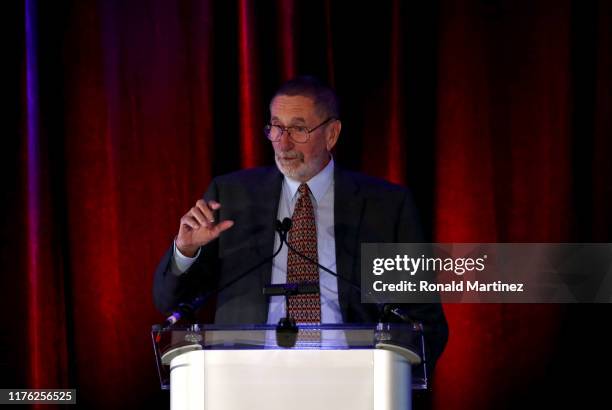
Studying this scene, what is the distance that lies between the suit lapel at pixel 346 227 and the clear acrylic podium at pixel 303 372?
0.85 m

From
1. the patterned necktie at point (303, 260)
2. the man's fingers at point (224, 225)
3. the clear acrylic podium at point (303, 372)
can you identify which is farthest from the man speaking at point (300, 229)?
the clear acrylic podium at point (303, 372)

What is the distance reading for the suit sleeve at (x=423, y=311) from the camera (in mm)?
2508

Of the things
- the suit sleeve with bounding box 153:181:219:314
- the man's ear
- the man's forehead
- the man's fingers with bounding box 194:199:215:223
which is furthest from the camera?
the man's ear

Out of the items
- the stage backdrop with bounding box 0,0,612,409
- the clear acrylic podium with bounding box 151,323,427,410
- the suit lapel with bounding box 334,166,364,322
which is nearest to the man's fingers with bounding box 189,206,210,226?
the clear acrylic podium with bounding box 151,323,427,410

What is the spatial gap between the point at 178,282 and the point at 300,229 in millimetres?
397

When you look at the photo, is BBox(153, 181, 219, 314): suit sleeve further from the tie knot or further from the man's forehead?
the man's forehead

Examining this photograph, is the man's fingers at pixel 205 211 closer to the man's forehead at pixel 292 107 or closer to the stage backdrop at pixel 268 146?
the man's forehead at pixel 292 107

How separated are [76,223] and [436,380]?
4.46 feet

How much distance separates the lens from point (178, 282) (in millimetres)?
2445

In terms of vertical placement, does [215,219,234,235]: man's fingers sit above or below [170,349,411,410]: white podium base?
above

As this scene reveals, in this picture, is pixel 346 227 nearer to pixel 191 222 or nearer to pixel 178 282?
pixel 178 282

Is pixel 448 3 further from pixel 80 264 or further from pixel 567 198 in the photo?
pixel 80 264

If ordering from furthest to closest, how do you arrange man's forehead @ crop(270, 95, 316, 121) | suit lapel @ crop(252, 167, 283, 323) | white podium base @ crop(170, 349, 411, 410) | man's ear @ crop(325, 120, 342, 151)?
1. man's ear @ crop(325, 120, 342, 151)
2. man's forehead @ crop(270, 95, 316, 121)
3. suit lapel @ crop(252, 167, 283, 323)
4. white podium base @ crop(170, 349, 411, 410)

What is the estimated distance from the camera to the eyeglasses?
2660 mm
